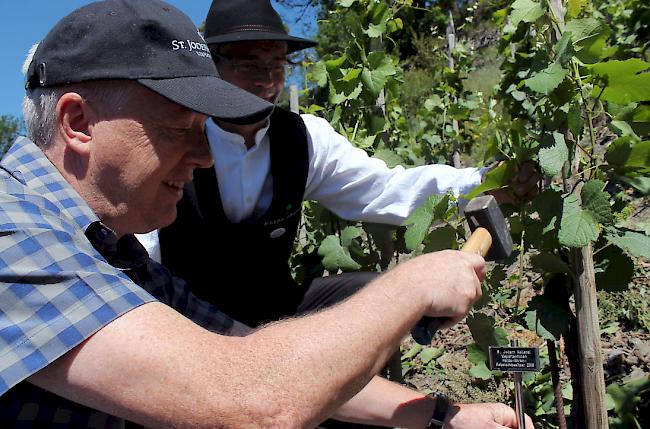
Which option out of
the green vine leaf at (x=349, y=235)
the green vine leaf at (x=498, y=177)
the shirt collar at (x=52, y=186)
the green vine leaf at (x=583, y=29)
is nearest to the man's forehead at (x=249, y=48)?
the green vine leaf at (x=349, y=235)

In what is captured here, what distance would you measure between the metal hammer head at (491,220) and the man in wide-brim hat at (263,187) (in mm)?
592

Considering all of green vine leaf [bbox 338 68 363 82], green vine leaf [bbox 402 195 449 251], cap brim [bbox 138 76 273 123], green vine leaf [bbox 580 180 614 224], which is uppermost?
green vine leaf [bbox 338 68 363 82]

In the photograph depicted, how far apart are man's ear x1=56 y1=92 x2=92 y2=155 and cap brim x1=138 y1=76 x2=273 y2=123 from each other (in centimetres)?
13

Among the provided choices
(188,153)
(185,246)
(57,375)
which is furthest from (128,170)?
(185,246)

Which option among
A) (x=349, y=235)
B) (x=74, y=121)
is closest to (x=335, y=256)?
(x=349, y=235)

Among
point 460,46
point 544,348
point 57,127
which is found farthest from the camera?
point 460,46

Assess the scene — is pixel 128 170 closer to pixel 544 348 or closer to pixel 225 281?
pixel 225 281

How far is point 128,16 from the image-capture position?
51.0 inches

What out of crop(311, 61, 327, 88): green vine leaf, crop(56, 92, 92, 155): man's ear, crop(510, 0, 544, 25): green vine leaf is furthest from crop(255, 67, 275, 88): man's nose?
crop(56, 92, 92, 155): man's ear

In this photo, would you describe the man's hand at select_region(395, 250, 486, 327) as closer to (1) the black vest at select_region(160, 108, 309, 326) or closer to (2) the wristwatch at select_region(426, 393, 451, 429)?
(2) the wristwatch at select_region(426, 393, 451, 429)

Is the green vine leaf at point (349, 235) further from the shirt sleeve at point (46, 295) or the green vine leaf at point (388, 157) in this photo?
the shirt sleeve at point (46, 295)

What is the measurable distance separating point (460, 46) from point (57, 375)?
18.8 ft

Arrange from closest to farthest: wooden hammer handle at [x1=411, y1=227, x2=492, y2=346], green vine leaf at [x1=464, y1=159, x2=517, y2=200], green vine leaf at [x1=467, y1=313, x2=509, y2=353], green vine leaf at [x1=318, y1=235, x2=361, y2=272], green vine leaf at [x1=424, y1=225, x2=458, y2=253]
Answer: wooden hammer handle at [x1=411, y1=227, x2=492, y2=346], green vine leaf at [x1=464, y1=159, x2=517, y2=200], green vine leaf at [x1=424, y1=225, x2=458, y2=253], green vine leaf at [x1=467, y1=313, x2=509, y2=353], green vine leaf at [x1=318, y1=235, x2=361, y2=272]

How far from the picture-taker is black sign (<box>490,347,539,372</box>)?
153 centimetres
